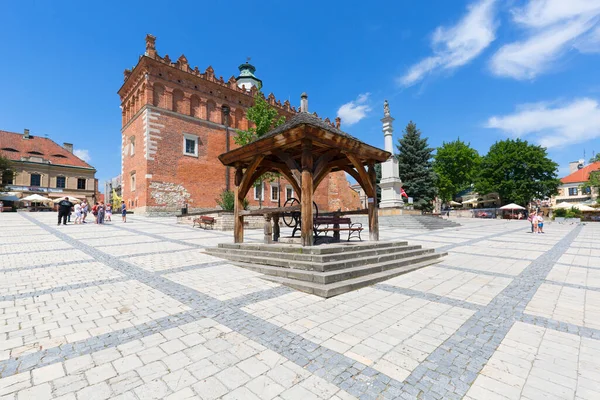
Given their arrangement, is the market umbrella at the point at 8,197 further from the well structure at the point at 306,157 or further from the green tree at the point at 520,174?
the green tree at the point at 520,174

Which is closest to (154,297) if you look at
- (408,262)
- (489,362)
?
(489,362)

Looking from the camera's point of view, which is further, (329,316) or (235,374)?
(329,316)

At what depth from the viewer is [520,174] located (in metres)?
39.4

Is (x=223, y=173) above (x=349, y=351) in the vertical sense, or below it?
above

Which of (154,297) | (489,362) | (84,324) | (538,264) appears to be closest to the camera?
(489,362)

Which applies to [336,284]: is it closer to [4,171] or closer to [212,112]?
[212,112]

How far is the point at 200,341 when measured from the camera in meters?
2.90

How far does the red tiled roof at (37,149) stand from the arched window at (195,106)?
1023 inches

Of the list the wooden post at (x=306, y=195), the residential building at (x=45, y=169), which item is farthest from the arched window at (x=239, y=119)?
the residential building at (x=45, y=169)

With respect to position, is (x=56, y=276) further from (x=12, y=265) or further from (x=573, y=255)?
(x=573, y=255)

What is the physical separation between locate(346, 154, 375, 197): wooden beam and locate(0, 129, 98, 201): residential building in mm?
44107

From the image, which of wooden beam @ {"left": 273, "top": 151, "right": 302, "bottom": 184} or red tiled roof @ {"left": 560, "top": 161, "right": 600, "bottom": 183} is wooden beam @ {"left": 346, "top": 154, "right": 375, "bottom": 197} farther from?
red tiled roof @ {"left": 560, "top": 161, "right": 600, "bottom": 183}

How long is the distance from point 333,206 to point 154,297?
34712 millimetres

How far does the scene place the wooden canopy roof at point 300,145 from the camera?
5629mm
